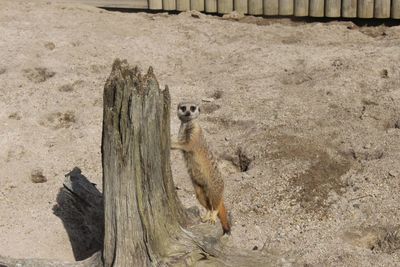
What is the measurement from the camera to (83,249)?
462 cm

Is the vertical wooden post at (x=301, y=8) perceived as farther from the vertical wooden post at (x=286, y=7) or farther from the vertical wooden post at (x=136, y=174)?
the vertical wooden post at (x=136, y=174)

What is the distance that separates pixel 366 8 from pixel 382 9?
0.16m

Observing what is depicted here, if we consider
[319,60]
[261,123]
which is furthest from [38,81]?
[319,60]

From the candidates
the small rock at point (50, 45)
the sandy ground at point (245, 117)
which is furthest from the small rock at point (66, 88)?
the small rock at point (50, 45)

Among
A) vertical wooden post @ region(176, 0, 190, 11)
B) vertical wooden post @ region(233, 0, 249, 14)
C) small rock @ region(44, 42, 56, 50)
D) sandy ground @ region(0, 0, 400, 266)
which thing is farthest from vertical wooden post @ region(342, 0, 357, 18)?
small rock @ region(44, 42, 56, 50)

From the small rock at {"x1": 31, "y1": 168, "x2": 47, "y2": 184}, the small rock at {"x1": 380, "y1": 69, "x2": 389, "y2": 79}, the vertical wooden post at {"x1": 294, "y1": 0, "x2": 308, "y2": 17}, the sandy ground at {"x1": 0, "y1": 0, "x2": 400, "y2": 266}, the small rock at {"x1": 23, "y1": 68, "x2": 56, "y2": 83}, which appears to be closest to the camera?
the sandy ground at {"x1": 0, "y1": 0, "x2": 400, "y2": 266}

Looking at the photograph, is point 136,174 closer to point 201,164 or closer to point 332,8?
point 201,164

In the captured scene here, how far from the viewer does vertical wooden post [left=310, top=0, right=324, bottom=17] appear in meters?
7.86

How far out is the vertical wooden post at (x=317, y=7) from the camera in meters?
7.86

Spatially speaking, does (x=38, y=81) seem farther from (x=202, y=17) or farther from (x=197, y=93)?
(x=202, y=17)

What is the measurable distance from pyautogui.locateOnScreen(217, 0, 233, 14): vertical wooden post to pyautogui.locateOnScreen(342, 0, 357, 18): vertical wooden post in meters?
1.23

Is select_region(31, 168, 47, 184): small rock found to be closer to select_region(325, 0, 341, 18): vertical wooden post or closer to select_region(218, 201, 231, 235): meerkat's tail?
select_region(218, 201, 231, 235): meerkat's tail

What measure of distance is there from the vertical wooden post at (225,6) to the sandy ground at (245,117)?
26 centimetres

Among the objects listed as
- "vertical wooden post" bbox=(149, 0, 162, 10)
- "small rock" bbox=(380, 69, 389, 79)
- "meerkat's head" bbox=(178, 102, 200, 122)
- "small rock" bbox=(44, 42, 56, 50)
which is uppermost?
"meerkat's head" bbox=(178, 102, 200, 122)
